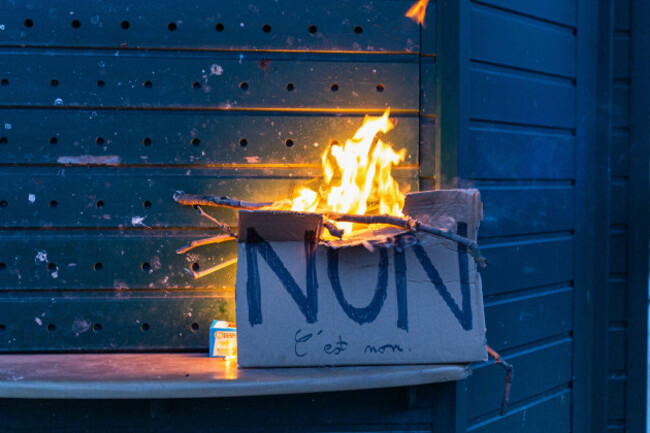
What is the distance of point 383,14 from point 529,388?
1.58m

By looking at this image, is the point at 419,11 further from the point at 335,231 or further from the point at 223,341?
the point at 223,341

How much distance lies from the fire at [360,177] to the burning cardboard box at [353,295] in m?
0.26

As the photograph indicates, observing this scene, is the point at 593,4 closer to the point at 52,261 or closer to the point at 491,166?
the point at 491,166

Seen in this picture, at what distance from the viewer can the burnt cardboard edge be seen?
162cm

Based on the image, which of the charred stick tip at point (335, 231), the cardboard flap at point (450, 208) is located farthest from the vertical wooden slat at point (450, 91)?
the charred stick tip at point (335, 231)

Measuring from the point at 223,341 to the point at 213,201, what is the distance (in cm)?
47

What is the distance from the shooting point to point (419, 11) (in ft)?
6.51

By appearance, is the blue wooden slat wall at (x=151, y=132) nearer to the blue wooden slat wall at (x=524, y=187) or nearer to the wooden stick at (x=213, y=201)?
A: the wooden stick at (x=213, y=201)

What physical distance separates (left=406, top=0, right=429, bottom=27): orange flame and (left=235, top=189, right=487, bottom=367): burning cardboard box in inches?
28.0

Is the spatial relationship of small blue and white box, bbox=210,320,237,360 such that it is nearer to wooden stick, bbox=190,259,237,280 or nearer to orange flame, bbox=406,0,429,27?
wooden stick, bbox=190,259,237,280

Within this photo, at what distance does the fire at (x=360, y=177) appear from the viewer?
1.94 meters

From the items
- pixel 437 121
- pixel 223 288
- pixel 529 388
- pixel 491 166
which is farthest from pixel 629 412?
pixel 223 288

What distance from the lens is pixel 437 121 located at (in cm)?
200

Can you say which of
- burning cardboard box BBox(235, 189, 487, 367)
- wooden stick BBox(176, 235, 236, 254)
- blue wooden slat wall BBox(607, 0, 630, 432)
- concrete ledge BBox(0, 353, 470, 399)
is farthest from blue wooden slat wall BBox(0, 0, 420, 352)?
blue wooden slat wall BBox(607, 0, 630, 432)
